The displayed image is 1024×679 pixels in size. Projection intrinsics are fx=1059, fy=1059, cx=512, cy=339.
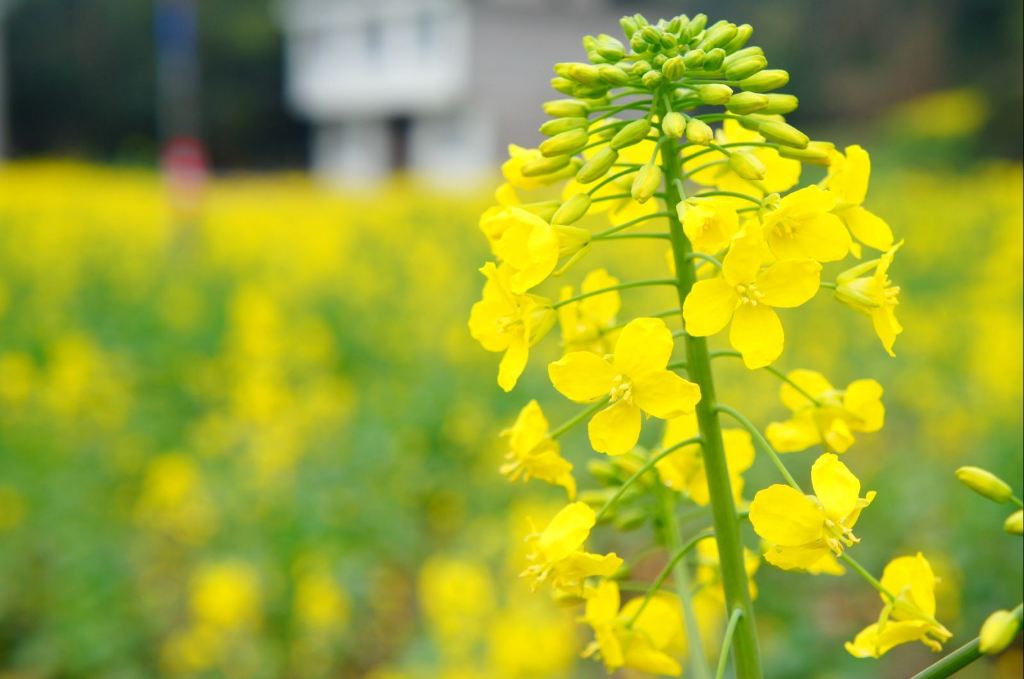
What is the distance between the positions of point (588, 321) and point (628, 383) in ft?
0.72

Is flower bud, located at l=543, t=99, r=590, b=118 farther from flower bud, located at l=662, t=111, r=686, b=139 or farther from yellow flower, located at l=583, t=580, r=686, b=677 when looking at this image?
yellow flower, located at l=583, t=580, r=686, b=677

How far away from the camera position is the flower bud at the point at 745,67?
1009 mm

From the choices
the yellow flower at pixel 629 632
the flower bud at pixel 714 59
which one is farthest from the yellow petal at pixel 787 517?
the flower bud at pixel 714 59

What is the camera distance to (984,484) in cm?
96

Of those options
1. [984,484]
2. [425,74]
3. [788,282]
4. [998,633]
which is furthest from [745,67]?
[425,74]

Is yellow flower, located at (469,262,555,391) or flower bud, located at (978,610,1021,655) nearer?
flower bud, located at (978,610,1021,655)

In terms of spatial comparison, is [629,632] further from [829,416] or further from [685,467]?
[829,416]

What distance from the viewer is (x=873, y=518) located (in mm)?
3799

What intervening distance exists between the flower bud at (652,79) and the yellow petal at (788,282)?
0.21 metres

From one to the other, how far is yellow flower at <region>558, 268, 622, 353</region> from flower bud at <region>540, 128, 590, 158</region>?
0.15 meters

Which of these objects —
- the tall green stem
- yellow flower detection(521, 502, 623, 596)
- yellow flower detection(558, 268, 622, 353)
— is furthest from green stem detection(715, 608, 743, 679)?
yellow flower detection(558, 268, 622, 353)

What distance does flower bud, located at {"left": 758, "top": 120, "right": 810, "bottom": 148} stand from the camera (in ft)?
3.22

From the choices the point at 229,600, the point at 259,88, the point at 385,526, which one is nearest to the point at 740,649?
the point at 229,600

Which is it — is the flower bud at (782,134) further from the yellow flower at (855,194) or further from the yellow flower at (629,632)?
the yellow flower at (629,632)
